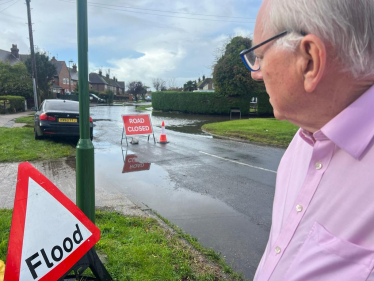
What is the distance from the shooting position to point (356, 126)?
0.83 meters

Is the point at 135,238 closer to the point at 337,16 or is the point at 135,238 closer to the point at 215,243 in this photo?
the point at 215,243

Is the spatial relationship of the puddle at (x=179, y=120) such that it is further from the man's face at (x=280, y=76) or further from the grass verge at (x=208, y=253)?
the man's face at (x=280, y=76)

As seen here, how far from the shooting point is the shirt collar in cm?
81

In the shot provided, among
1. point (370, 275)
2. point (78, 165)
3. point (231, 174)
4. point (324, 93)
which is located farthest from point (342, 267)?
point (231, 174)

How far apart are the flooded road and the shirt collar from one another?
257 centimetres

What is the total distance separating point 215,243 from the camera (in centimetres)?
366

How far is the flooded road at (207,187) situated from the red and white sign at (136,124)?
1.10 meters

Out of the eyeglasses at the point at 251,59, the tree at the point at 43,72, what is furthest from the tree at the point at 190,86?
the eyeglasses at the point at 251,59

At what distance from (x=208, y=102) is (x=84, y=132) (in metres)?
25.8

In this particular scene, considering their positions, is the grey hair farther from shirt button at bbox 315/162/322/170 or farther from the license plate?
the license plate

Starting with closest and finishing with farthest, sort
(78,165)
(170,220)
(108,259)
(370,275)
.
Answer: (370,275) → (78,165) → (108,259) → (170,220)

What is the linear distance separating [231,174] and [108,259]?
4.57 m

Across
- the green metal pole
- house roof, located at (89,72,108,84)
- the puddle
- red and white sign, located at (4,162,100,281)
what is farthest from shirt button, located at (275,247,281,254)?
house roof, located at (89,72,108,84)

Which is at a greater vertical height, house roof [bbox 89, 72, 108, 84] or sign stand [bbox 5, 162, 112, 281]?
house roof [bbox 89, 72, 108, 84]
